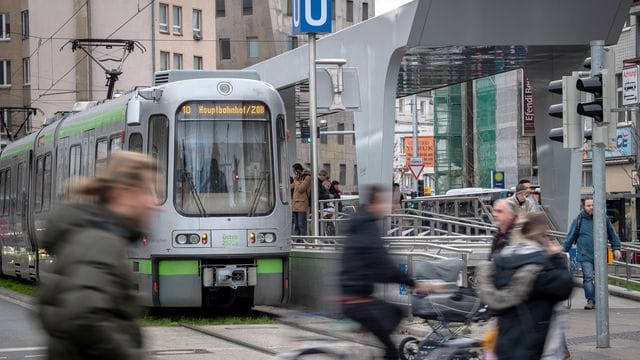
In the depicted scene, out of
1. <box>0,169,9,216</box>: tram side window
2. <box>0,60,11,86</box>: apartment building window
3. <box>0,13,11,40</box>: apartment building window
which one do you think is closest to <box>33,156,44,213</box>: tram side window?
<box>0,169,9,216</box>: tram side window

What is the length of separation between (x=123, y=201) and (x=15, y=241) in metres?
22.5

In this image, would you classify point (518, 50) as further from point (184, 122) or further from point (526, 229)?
point (526, 229)

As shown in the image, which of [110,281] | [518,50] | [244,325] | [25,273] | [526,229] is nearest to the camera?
[110,281]

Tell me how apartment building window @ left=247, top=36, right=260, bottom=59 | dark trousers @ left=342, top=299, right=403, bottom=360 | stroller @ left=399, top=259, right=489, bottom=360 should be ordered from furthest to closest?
apartment building window @ left=247, top=36, right=260, bottom=59 < stroller @ left=399, top=259, right=489, bottom=360 < dark trousers @ left=342, top=299, right=403, bottom=360

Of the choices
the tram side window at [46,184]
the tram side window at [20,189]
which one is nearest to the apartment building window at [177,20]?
the tram side window at [20,189]

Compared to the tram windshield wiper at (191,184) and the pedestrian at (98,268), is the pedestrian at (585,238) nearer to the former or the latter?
the tram windshield wiper at (191,184)

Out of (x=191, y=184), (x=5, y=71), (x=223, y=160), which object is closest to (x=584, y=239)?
(x=223, y=160)

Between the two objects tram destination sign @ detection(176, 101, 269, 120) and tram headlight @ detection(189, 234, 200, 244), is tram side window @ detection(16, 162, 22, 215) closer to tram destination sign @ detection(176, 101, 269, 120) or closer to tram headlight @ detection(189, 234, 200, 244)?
tram destination sign @ detection(176, 101, 269, 120)

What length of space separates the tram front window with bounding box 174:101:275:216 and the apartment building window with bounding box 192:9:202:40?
60.3 m

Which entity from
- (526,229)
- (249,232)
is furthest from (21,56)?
(526,229)

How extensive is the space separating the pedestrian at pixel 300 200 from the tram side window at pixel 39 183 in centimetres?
477

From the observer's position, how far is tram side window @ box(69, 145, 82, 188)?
20594 mm

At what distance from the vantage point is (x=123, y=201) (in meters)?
5.15

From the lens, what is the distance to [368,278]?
911cm
